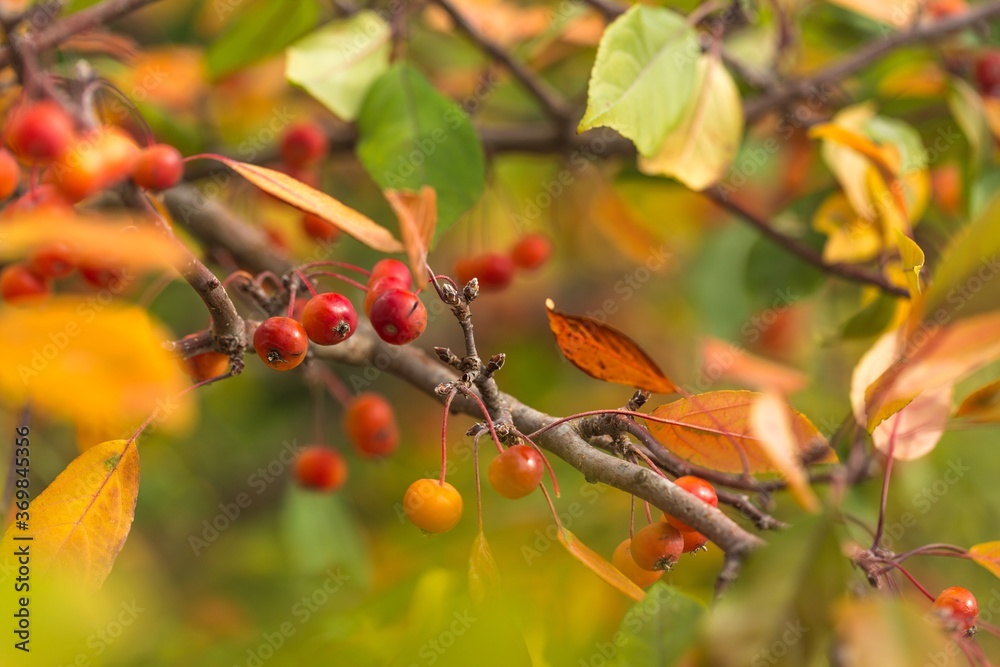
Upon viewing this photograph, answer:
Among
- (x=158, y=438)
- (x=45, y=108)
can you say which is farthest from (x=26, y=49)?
(x=158, y=438)

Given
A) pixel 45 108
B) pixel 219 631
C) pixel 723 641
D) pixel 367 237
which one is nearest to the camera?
pixel 723 641

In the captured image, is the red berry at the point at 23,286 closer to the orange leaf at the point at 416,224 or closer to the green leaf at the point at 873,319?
the orange leaf at the point at 416,224

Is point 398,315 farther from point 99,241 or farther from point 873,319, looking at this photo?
point 873,319

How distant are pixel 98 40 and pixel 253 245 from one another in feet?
1.57

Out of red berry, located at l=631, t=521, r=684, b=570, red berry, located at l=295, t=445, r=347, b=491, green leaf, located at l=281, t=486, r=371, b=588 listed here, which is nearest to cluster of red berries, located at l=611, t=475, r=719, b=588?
red berry, located at l=631, t=521, r=684, b=570

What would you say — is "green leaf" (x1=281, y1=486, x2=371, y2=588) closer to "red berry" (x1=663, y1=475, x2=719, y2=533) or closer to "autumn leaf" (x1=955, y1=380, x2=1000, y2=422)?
"red berry" (x1=663, y1=475, x2=719, y2=533)

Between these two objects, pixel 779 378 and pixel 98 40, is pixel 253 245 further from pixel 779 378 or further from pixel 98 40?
pixel 779 378

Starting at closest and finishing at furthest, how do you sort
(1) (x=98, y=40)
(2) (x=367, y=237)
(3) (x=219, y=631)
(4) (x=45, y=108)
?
(2) (x=367, y=237), (4) (x=45, y=108), (1) (x=98, y=40), (3) (x=219, y=631)

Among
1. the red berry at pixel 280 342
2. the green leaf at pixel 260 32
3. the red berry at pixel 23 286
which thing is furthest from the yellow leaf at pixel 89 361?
the green leaf at pixel 260 32

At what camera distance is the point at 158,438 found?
4.75ft

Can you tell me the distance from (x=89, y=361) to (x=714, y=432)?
0.44 meters

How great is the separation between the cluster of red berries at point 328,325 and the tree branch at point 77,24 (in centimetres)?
51

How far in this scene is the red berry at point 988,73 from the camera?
3.76 ft

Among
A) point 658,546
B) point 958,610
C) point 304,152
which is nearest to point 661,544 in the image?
point 658,546
